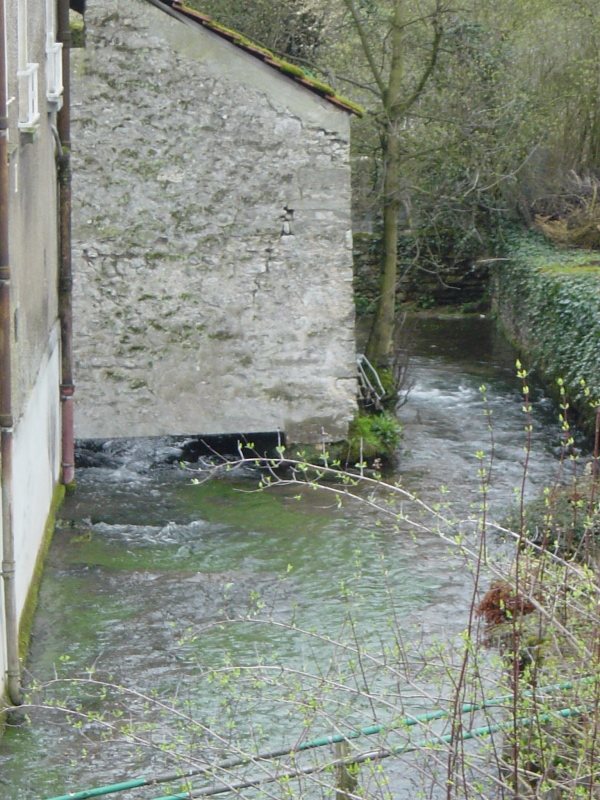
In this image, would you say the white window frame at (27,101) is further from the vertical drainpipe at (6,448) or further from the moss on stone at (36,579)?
the moss on stone at (36,579)

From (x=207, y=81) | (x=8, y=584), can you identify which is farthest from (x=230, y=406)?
(x=8, y=584)

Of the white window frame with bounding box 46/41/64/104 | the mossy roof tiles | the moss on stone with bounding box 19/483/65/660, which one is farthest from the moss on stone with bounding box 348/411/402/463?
the white window frame with bounding box 46/41/64/104

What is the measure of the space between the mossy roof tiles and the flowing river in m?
4.18

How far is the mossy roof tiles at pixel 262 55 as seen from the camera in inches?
413

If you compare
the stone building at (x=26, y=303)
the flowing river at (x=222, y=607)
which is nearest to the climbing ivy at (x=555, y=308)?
the flowing river at (x=222, y=607)

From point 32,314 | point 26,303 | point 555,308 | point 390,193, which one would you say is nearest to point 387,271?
point 390,193

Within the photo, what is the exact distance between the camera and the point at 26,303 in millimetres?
7715

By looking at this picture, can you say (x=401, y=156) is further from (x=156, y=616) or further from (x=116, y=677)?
(x=116, y=677)

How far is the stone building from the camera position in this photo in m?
6.40

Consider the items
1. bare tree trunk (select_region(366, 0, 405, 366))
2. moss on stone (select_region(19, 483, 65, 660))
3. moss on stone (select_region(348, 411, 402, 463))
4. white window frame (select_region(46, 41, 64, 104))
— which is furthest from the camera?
bare tree trunk (select_region(366, 0, 405, 366))

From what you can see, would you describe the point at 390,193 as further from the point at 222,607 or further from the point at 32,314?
the point at 222,607

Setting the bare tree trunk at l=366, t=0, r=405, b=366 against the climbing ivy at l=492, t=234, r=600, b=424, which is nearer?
the bare tree trunk at l=366, t=0, r=405, b=366

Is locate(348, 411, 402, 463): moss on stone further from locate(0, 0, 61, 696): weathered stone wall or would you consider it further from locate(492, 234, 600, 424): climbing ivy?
locate(0, 0, 61, 696): weathered stone wall

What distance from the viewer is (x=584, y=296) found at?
1409 cm
